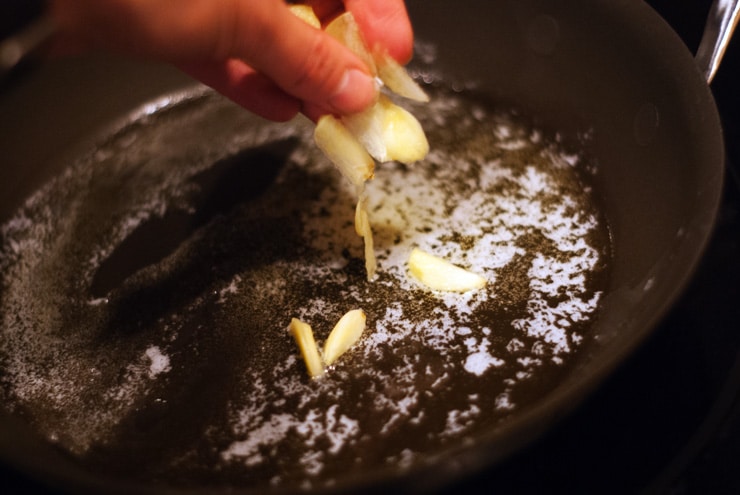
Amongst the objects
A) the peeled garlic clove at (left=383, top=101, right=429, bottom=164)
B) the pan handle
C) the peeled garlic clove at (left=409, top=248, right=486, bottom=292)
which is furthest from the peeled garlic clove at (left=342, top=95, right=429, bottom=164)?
the pan handle

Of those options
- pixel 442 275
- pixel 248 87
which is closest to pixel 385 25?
pixel 248 87

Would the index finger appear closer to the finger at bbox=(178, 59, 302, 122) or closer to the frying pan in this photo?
the finger at bbox=(178, 59, 302, 122)

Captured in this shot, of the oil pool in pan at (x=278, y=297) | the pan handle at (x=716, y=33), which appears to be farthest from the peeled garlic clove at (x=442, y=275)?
the pan handle at (x=716, y=33)

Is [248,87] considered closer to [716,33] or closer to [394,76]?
[394,76]

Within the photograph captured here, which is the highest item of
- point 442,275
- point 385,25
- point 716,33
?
point 385,25

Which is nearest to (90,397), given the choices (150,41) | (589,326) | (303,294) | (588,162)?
(303,294)

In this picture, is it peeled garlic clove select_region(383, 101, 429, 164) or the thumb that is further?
peeled garlic clove select_region(383, 101, 429, 164)
